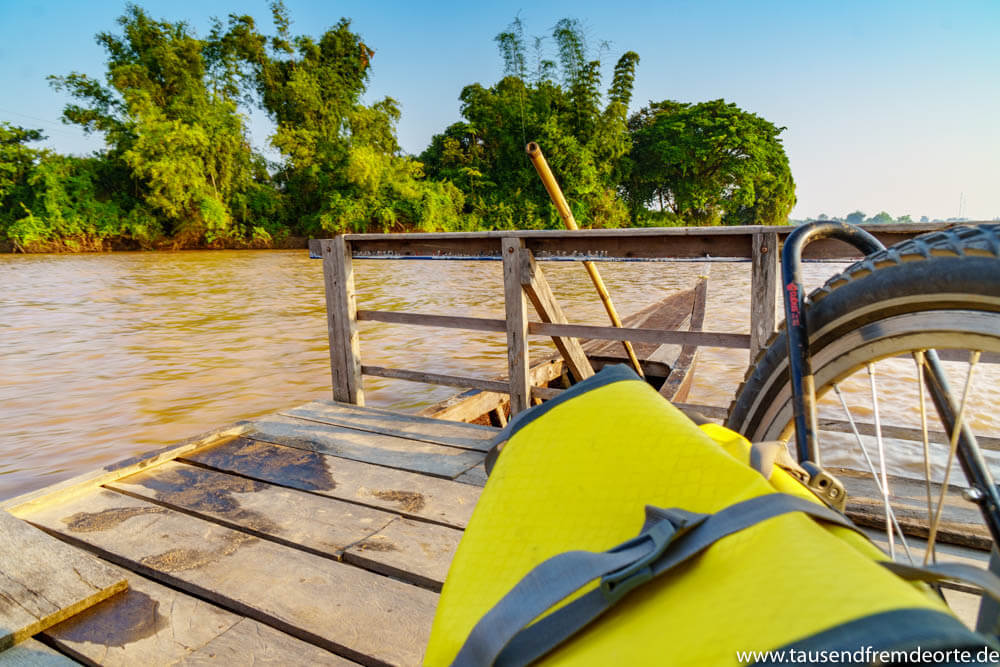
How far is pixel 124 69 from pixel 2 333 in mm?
35762

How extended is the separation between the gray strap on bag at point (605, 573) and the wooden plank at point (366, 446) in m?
1.81

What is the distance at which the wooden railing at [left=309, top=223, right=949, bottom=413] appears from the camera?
7.21 ft

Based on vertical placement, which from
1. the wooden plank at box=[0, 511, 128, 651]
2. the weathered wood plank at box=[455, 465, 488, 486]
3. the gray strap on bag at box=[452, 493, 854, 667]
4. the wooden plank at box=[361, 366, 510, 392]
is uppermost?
the gray strap on bag at box=[452, 493, 854, 667]

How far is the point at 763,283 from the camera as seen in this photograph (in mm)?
2203

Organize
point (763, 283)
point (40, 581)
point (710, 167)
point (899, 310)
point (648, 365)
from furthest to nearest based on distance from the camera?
point (710, 167)
point (648, 365)
point (763, 283)
point (40, 581)
point (899, 310)

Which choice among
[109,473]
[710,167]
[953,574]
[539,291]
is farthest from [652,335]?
[710,167]

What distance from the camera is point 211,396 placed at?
5719 mm

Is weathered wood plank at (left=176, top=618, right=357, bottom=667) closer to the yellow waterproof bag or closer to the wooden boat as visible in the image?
the yellow waterproof bag

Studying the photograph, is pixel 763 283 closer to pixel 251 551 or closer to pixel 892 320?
pixel 892 320

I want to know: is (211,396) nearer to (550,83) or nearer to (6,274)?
(6,274)

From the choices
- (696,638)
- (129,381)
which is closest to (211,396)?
(129,381)

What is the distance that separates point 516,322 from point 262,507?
147 cm

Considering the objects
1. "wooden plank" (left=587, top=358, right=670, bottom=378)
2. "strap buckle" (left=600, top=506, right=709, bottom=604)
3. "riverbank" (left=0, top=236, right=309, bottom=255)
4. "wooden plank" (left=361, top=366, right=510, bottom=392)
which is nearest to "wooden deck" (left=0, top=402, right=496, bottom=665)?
"wooden plank" (left=361, top=366, right=510, bottom=392)

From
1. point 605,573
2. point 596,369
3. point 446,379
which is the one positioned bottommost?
point 596,369
